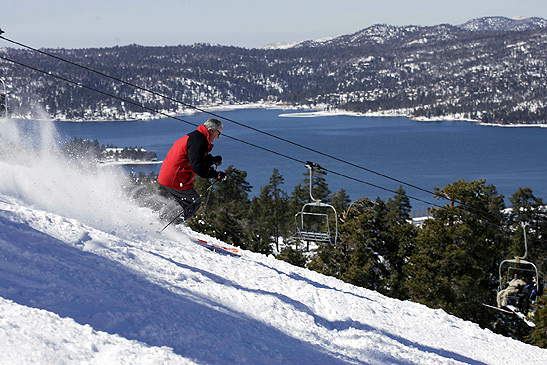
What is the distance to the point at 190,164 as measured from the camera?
25.3 ft

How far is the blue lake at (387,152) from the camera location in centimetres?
8831

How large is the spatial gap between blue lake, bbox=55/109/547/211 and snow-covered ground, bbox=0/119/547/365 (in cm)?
6743

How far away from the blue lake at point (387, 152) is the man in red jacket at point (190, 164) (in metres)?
68.6

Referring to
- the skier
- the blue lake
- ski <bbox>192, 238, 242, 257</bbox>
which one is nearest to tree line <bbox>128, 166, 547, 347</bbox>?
the skier

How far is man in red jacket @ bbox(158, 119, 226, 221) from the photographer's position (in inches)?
→ 301

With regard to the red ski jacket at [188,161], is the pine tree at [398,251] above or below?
below

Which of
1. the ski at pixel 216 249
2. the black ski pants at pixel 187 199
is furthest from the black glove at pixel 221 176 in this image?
the ski at pixel 216 249

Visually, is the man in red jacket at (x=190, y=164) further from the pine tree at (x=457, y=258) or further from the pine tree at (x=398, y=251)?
the pine tree at (x=398, y=251)

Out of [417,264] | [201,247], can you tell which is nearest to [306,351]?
[201,247]

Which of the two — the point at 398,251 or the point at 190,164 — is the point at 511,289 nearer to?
the point at 190,164

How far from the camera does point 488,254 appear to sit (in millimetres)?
23094

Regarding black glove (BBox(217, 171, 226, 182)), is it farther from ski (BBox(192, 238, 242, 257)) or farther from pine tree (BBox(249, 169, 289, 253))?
pine tree (BBox(249, 169, 289, 253))

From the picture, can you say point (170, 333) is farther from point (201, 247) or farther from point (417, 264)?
point (417, 264)

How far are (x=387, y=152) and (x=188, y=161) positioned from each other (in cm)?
11408
